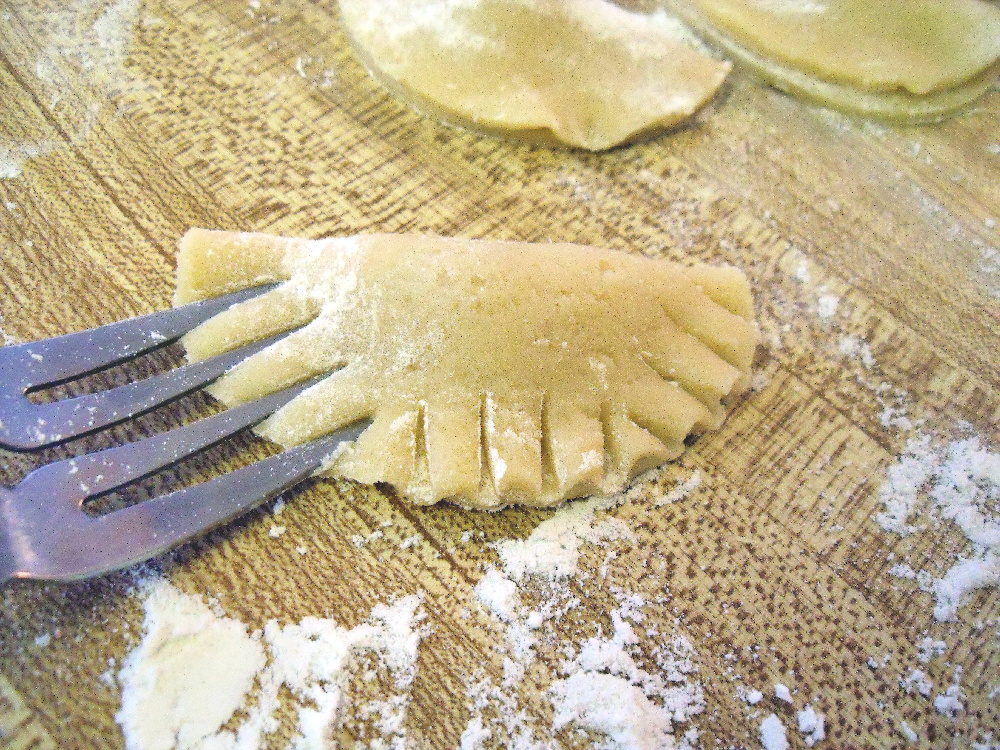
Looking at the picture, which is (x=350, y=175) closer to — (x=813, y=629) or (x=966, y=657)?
(x=813, y=629)

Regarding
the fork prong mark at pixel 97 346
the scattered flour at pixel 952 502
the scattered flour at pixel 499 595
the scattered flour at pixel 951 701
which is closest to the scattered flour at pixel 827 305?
the scattered flour at pixel 952 502

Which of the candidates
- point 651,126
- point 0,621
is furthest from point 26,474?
point 651,126

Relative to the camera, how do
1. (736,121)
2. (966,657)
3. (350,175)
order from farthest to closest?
(736,121) < (350,175) < (966,657)

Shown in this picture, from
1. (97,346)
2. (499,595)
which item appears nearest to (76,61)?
(97,346)

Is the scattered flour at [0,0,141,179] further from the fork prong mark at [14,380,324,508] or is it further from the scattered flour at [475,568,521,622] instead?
the scattered flour at [475,568,521,622]

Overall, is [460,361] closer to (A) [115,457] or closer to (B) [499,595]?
(B) [499,595]

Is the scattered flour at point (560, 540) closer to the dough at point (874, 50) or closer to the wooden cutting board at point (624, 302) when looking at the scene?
the wooden cutting board at point (624, 302)
